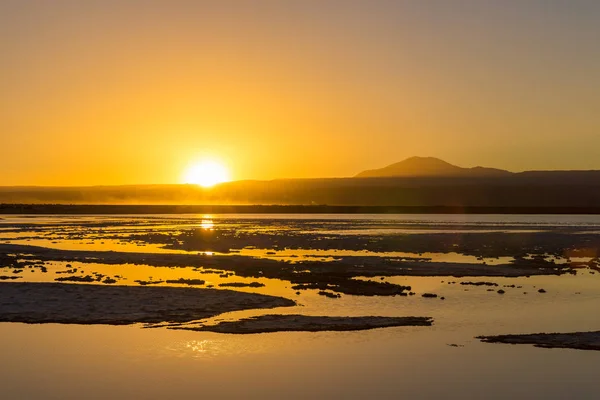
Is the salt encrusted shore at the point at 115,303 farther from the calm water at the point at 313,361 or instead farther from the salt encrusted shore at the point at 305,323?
the salt encrusted shore at the point at 305,323

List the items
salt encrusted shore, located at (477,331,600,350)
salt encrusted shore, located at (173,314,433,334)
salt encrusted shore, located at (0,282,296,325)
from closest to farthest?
salt encrusted shore, located at (477,331,600,350) < salt encrusted shore, located at (173,314,433,334) < salt encrusted shore, located at (0,282,296,325)

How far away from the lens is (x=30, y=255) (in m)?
51.8

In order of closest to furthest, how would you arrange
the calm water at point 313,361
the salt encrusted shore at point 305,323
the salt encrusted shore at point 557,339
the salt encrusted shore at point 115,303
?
1. the calm water at point 313,361
2. the salt encrusted shore at point 557,339
3. the salt encrusted shore at point 305,323
4. the salt encrusted shore at point 115,303

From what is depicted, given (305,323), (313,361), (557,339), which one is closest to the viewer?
(313,361)

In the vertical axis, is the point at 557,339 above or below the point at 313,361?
above

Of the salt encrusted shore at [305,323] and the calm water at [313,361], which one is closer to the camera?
the calm water at [313,361]

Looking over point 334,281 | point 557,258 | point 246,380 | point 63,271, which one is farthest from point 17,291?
point 557,258

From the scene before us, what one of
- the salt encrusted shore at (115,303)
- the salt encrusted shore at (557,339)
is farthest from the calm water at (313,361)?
the salt encrusted shore at (115,303)

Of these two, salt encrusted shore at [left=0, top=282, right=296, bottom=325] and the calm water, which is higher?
salt encrusted shore at [left=0, top=282, right=296, bottom=325]

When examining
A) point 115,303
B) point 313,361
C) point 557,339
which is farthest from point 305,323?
point 115,303

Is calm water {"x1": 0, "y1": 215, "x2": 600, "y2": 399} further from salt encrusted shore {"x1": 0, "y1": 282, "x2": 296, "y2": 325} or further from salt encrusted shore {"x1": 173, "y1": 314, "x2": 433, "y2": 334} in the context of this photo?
salt encrusted shore {"x1": 0, "y1": 282, "x2": 296, "y2": 325}

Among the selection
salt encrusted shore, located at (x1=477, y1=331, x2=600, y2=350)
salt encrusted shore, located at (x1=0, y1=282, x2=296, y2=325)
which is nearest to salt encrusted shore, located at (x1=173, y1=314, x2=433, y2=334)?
salt encrusted shore, located at (x1=0, y1=282, x2=296, y2=325)

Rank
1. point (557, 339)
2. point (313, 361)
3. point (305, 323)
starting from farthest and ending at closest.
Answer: point (305, 323), point (557, 339), point (313, 361)

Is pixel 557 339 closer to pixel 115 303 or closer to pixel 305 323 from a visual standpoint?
pixel 305 323
